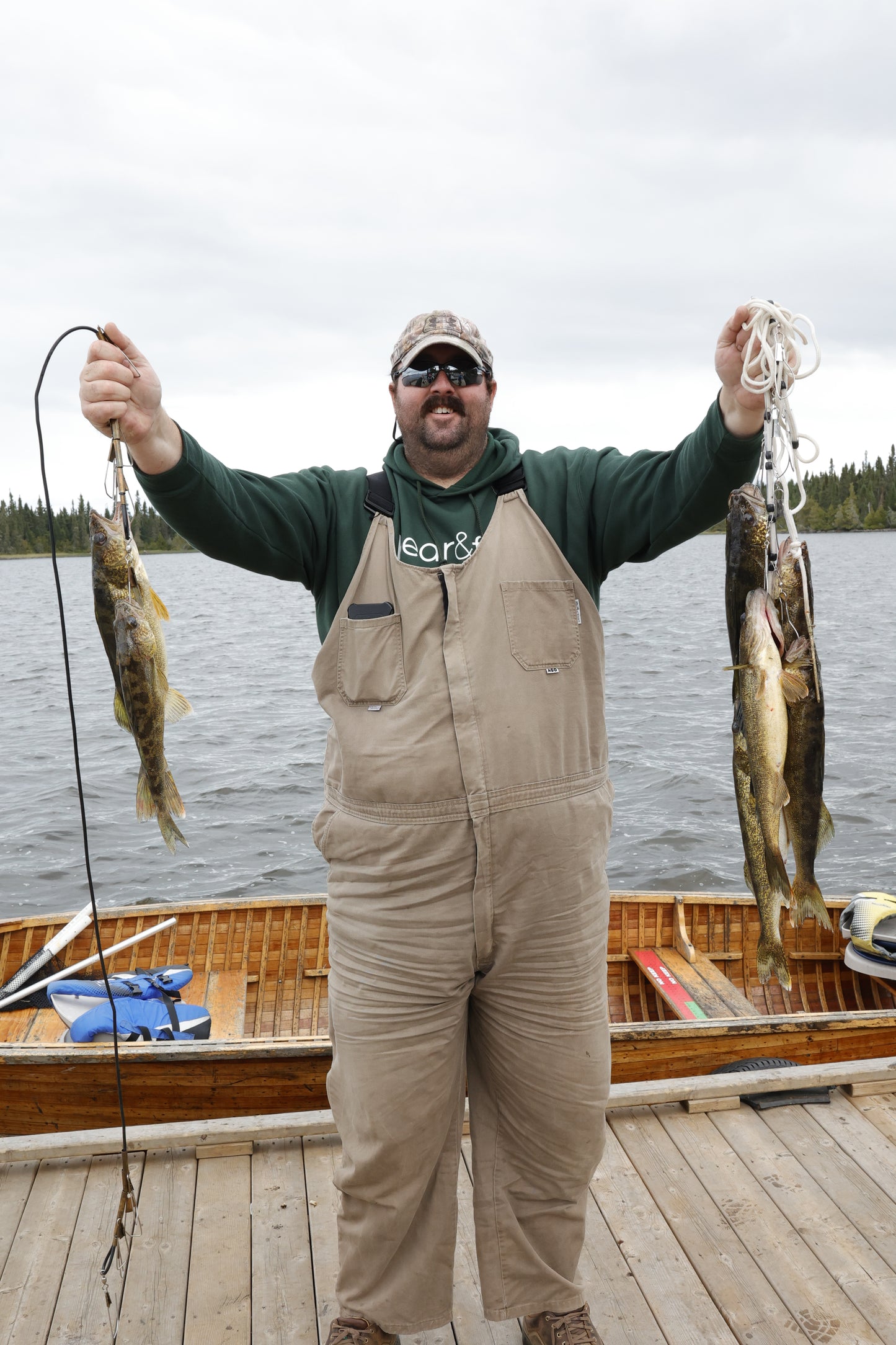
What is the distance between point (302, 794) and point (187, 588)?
2247 inches

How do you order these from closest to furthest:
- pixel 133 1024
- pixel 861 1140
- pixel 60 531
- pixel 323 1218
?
pixel 323 1218
pixel 861 1140
pixel 133 1024
pixel 60 531

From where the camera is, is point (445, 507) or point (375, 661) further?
point (445, 507)

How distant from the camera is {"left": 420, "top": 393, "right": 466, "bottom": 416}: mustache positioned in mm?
3014

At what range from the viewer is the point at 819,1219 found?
3729 mm

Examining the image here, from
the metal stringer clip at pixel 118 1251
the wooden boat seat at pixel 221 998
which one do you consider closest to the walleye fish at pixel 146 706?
the metal stringer clip at pixel 118 1251

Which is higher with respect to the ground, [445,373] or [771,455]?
[445,373]

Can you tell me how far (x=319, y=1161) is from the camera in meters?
4.09

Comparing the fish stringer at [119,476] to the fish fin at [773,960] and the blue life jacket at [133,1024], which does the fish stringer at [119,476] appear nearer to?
the fish fin at [773,960]

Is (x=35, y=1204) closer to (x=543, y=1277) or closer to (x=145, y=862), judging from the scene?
(x=543, y=1277)

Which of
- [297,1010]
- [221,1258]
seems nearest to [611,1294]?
[221,1258]

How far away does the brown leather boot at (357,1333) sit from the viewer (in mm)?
3025

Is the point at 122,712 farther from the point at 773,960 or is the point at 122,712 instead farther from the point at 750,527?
the point at 773,960

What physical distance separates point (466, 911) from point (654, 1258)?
1.67 metres

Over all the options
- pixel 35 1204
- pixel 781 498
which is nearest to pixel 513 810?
pixel 781 498
